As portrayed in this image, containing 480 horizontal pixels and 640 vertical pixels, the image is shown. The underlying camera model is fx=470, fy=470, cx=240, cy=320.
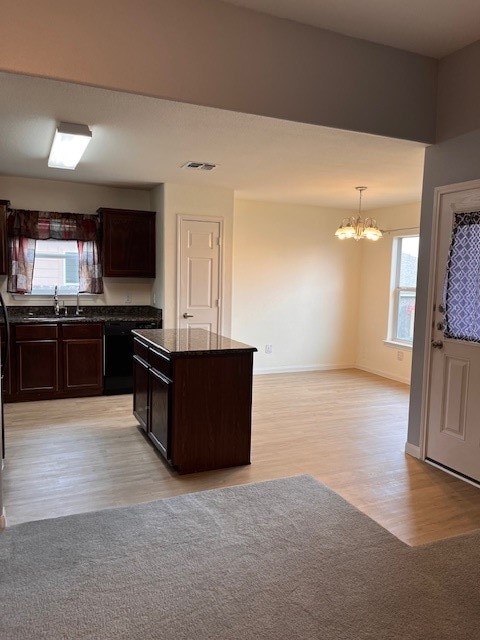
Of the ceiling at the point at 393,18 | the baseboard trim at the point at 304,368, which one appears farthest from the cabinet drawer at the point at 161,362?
the baseboard trim at the point at 304,368

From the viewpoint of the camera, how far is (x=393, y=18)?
2959 millimetres

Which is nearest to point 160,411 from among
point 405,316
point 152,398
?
point 152,398

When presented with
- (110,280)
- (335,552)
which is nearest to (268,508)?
(335,552)

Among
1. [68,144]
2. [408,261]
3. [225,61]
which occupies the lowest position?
[408,261]

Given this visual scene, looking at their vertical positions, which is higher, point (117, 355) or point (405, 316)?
point (405, 316)

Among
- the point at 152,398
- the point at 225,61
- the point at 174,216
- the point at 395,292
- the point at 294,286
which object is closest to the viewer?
the point at 225,61

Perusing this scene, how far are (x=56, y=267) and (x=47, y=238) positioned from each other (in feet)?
1.17

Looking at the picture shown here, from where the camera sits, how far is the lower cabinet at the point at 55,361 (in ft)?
16.1

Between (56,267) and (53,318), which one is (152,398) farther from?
(56,267)

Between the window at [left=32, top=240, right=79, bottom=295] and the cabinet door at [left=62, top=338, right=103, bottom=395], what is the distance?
34.3 inches

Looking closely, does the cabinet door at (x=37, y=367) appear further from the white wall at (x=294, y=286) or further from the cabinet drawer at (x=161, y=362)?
the white wall at (x=294, y=286)

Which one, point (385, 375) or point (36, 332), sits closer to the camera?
point (36, 332)

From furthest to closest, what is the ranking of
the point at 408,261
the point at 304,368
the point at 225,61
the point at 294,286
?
1. the point at 304,368
2. the point at 294,286
3. the point at 408,261
4. the point at 225,61

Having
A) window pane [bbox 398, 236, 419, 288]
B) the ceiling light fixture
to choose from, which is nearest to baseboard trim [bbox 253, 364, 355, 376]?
window pane [bbox 398, 236, 419, 288]
